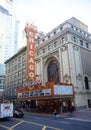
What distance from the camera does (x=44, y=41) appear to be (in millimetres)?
47094

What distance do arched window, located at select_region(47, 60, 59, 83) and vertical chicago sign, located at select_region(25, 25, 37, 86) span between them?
8.22 metres

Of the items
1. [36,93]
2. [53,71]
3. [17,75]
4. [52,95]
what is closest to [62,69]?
[53,71]

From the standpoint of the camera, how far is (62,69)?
3872cm

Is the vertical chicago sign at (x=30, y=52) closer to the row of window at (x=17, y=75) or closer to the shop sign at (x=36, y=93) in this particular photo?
the shop sign at (x=36, y=93)

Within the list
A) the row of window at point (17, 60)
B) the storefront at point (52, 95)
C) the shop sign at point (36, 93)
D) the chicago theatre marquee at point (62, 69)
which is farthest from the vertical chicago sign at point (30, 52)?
the row of window at point (17, 60)

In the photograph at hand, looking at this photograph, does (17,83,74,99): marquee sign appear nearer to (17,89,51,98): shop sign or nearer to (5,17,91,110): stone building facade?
(17,89,51,98): shop sign

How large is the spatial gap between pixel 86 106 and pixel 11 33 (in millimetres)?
138958

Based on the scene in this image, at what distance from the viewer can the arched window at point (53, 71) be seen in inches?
1668

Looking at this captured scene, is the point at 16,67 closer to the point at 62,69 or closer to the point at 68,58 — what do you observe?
the point at 62,69

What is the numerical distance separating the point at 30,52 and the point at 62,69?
993 cm

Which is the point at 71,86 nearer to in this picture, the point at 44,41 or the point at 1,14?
the point at 44,41

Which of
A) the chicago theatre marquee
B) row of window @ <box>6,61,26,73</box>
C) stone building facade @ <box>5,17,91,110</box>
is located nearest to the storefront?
the chicago theatre marquee

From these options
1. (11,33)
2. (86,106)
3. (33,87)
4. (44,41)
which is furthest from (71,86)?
(11,33)

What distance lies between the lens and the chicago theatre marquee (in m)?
33.3
